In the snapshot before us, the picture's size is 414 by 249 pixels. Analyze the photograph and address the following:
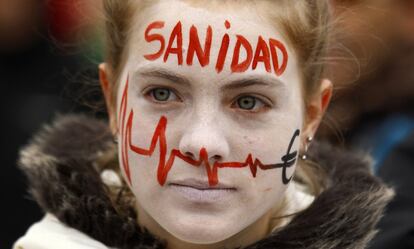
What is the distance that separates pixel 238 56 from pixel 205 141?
0.26 meters

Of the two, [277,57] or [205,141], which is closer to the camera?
[205,141]

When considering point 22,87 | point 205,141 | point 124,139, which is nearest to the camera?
point 205,141

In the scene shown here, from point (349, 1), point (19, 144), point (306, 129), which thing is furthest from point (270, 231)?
point (19, 144)

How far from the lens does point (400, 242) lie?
Result: 109 inches

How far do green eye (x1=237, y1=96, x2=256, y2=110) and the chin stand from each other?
0.32 m

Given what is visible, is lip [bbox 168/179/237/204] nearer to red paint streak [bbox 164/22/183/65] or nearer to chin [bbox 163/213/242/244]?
chin [bbox 163/213/242/244]

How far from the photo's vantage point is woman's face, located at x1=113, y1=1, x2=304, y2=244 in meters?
2.24

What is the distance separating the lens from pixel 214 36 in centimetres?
224

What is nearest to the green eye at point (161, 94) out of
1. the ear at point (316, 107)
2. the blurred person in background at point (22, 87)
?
the ear at point (316, 107)

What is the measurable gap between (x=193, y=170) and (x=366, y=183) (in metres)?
0.68

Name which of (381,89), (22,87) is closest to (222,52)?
(381,89)

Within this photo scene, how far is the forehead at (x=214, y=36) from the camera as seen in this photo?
224 centimetres

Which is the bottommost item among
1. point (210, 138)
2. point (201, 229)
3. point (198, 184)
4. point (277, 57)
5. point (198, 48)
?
point (201, 229)

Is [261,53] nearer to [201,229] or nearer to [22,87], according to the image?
[201,229]
